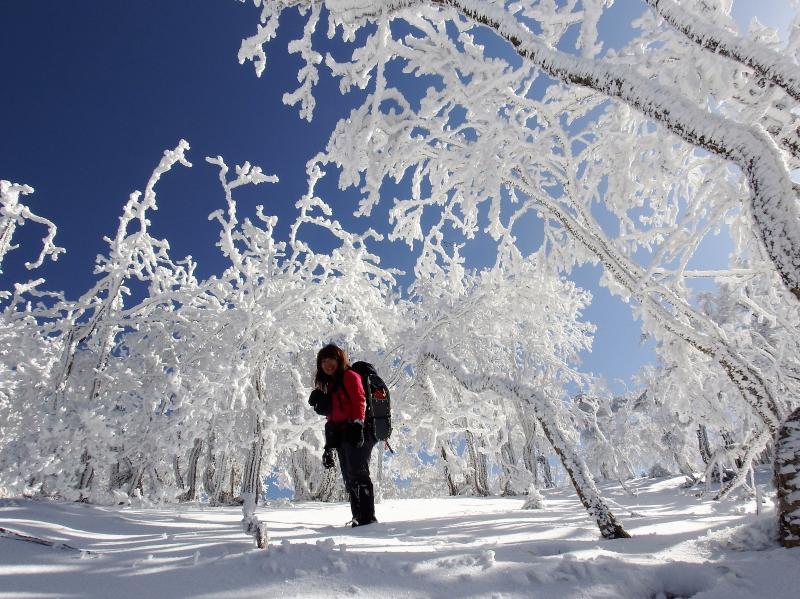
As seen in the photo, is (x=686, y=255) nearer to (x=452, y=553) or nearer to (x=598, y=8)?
(x=598, y=8)

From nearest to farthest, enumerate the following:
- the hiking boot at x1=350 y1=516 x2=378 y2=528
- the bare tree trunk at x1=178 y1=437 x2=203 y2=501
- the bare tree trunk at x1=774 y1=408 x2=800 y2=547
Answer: the bare tree trunk at x1=774 y1=408 x2=800 y2=547 < the hiking boot at x1=350 y1=516 x2=378 y2=528 < the bare tree trunk at x1=178 y1=437 x2=203 y2=501

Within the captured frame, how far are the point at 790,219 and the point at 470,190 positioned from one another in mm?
1848

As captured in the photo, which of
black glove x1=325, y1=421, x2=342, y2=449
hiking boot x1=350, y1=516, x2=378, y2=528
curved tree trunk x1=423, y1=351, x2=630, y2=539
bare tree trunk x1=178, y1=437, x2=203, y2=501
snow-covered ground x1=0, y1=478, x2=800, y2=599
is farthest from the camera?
bare tree trunk x1=178, y1=437, x2=203, y2=501

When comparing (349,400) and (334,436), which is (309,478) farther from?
(349,400)

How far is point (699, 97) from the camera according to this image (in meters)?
2.78

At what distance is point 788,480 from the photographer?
75.0 inches

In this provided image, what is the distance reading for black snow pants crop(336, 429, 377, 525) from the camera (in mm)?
3582

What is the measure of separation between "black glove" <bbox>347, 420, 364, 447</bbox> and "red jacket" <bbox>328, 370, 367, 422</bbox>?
43 millimetres

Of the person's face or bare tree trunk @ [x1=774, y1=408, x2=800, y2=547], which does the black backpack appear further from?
bare tree trunk @ [x1=774, y1=408, x2=800, y2=547]

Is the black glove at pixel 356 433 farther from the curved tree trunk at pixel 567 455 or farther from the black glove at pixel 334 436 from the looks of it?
the curved tree trunk at pixel 567 455

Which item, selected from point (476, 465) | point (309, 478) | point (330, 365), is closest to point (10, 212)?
point (330, 365)

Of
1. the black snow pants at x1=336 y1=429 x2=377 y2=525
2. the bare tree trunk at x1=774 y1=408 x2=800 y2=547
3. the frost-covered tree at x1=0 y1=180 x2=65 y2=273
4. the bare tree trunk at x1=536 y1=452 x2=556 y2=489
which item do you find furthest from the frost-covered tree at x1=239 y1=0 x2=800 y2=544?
the bare tree trunk at x1=536 y1=452 x2=556 y2=489

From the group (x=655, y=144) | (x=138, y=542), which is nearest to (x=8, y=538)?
(x=138, y=542)

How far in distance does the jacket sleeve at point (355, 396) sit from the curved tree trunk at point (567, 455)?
1236mm
